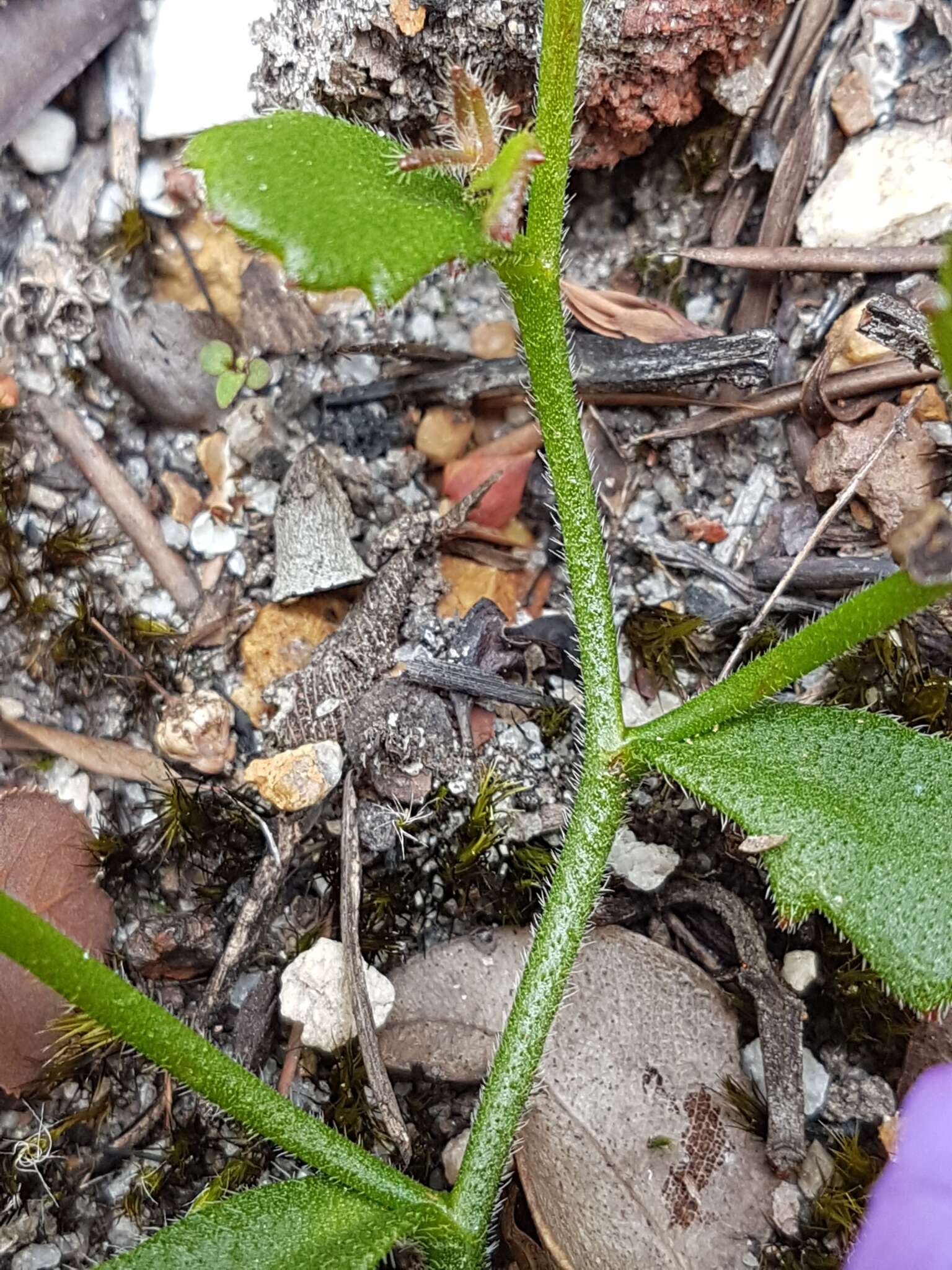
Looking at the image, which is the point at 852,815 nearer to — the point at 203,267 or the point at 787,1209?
the point at 787,1209

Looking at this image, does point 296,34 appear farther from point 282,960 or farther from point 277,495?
point 282,960

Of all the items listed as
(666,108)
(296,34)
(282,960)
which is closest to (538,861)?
(282,960)

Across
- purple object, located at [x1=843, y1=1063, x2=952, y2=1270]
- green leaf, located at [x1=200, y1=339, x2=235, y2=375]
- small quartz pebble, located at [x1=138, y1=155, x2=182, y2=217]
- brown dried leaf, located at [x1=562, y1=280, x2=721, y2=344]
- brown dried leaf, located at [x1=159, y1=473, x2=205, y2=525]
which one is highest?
small quartz pebble, located at [x1=138, y1=155, x2=182, y2=217]

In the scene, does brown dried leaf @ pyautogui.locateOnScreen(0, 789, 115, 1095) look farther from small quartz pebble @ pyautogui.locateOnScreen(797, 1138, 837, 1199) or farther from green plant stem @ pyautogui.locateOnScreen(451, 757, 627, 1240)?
small quartz pebble @ pyautogui.locateOnScreen(797, 1138, 837, 1199)

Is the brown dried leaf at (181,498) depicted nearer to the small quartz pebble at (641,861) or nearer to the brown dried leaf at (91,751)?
the brown dried leaf at (91,751)

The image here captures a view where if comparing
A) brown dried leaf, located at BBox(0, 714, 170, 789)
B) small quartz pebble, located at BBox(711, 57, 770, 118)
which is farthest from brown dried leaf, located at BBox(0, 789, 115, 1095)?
small quartz pebble, located at BBox(711, 57, 770, 118)

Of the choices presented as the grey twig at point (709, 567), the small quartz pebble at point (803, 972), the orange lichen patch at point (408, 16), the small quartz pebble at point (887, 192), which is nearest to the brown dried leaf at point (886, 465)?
the grey twig at point (709, 567)

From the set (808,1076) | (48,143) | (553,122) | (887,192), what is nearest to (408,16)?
(553,122)
